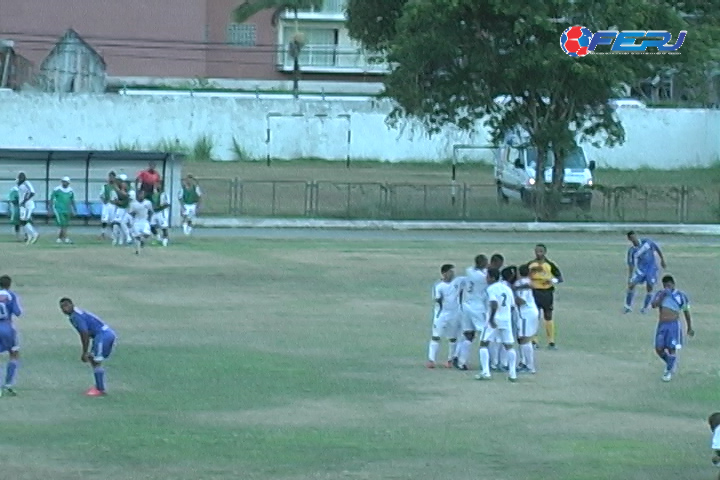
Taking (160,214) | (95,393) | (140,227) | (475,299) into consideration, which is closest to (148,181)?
(160,214)

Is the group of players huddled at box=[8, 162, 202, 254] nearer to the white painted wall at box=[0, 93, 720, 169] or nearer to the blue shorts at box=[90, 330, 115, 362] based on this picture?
the blue shorts at box=[90, 330, 115, 362]

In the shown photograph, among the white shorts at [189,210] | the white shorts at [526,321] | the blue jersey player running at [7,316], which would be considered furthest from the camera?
the white shorts at [189,210]

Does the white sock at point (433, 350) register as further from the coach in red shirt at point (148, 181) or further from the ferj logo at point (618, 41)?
the ferj logo at point (618, 41)

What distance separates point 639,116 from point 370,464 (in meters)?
53.2

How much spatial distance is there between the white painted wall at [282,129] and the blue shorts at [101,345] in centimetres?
4366

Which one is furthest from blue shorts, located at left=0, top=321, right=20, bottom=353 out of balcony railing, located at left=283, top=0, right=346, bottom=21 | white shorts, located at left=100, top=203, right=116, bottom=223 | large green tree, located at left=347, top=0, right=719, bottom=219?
balcony railing, located at left=283, top=0, right=346, bottom=21

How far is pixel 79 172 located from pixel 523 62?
1356 centimetres

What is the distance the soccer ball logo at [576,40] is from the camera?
45438 millimetres

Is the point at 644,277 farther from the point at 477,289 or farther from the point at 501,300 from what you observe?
the point at 501,300

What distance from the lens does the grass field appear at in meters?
15.7

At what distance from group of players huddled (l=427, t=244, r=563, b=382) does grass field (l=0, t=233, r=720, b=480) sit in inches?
16.1

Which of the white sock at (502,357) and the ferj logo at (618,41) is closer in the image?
the white sock at (502,357)

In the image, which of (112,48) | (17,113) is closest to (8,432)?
(17,113)

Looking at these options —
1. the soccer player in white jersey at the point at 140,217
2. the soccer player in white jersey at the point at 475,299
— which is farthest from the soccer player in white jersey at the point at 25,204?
the soccer player in white jersey at the point at 475,299
